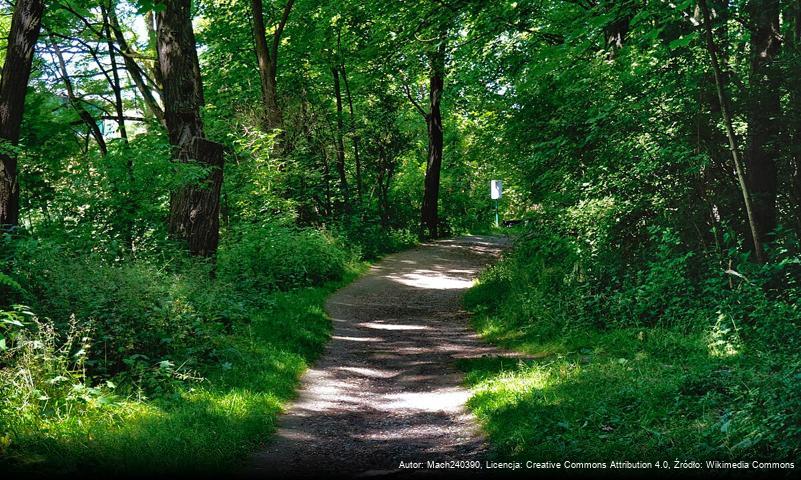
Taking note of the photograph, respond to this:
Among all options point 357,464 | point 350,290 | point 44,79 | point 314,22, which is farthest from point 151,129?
point 357,464

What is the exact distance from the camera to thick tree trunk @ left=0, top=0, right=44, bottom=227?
27.3 feet

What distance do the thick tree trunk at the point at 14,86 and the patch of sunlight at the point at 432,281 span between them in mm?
11926

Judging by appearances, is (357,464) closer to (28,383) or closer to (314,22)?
(28,383)

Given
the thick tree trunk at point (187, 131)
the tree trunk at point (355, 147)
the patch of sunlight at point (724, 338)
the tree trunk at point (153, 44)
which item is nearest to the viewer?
the patch of sunlight at point (724, 338)

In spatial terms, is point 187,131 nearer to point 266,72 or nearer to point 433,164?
point 266,72

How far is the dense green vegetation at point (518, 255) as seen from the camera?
611 cm

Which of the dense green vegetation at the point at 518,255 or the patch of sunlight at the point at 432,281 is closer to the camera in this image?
the dense green vegetation at the point at 518,255

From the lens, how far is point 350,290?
17.6 metres

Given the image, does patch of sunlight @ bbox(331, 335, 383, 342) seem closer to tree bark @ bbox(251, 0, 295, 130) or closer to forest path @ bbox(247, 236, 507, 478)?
forest path @ bbox(247, 236, 507, 478)

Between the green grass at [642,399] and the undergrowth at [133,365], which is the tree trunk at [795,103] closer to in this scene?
the green grass at [642,399]

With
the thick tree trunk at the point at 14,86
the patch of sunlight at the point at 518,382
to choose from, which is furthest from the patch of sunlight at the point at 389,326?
the thick tree trunk at the point at 14,86

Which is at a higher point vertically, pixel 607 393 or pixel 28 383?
pixel 28 383

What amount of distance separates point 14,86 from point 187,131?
3.31 metres

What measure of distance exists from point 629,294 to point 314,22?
18.1 meters
